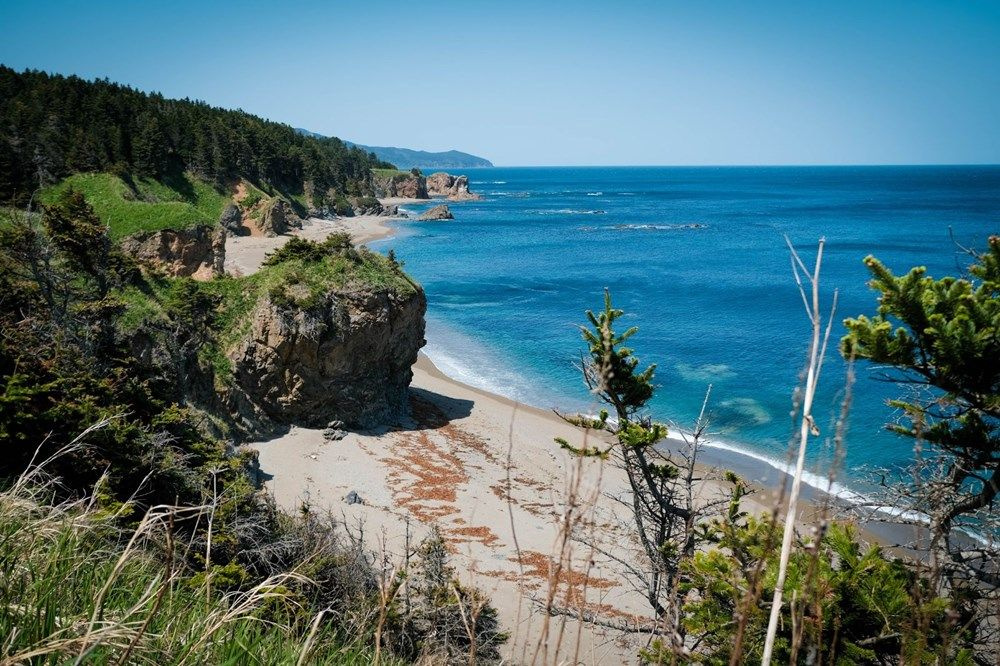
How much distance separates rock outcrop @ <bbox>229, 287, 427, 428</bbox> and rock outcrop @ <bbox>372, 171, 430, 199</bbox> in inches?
4471

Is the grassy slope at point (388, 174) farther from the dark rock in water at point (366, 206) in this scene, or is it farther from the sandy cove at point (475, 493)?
the sandy cove at point (475, 493)

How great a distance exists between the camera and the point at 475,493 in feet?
60.3

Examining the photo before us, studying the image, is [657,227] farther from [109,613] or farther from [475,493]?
[109,613]

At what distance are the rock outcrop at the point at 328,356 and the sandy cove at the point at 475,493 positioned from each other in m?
0.99

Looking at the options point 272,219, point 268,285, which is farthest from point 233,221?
point 268,285

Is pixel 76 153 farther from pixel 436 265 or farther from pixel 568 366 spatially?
pixel 568 366

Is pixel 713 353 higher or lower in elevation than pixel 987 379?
lower

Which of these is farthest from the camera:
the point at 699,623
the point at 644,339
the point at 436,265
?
the point at 436,265

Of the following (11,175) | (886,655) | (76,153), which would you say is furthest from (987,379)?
(76,153)

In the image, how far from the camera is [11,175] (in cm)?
3034

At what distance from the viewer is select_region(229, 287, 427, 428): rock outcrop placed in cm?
2044

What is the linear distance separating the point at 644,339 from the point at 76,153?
3924cm

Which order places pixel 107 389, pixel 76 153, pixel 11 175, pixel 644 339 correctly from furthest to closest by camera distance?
1. pixel 76 153
2. pixel 644 339
3. pixel 11 175
4. pixel 107 389

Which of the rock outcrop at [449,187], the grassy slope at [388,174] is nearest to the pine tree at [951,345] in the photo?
the grassy slope at [388,174]
